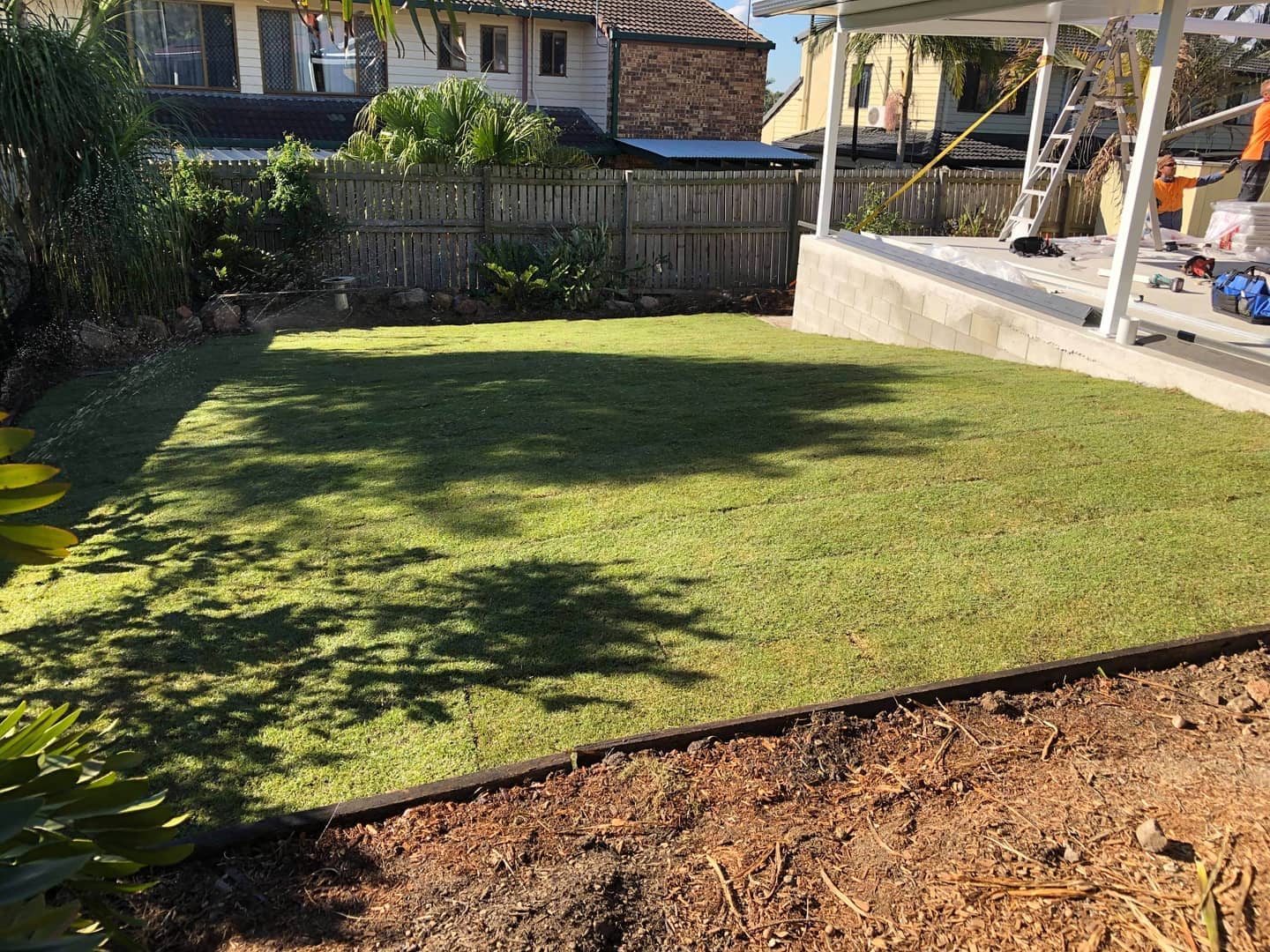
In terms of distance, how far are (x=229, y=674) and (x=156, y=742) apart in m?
0.41

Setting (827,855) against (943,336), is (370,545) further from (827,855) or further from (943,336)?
(943,336)

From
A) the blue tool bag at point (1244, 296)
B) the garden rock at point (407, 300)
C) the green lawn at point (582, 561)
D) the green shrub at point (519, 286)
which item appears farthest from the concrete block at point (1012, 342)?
the garden rock at point (407, 300)

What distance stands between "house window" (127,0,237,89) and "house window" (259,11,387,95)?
2.19 feet

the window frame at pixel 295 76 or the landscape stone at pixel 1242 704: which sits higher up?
the window frame at pixel 295 76

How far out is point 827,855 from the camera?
2516 millimetres

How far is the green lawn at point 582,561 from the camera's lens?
10.5 ft

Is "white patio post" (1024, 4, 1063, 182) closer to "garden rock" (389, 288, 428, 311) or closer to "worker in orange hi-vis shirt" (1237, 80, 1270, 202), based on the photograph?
"worker in orange hi-vis shirt" (1237, 80, 1270, 202)

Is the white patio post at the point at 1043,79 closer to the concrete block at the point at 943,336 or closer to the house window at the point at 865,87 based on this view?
the concrete block at the point at 943,336

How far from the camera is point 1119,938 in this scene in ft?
7.22

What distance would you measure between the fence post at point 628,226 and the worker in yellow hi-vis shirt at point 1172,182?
6.78 m

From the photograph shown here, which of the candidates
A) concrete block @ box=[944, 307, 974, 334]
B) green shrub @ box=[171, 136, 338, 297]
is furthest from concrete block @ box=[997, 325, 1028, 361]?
green shrub @ box=[171, 136, 338, 297]

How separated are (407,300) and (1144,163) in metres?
9.06

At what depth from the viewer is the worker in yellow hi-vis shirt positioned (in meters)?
12.0

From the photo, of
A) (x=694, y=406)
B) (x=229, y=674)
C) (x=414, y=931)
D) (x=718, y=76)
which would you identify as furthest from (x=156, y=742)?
(x=718, y=76)
